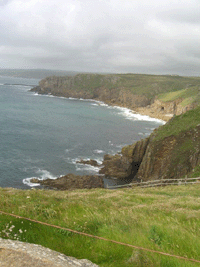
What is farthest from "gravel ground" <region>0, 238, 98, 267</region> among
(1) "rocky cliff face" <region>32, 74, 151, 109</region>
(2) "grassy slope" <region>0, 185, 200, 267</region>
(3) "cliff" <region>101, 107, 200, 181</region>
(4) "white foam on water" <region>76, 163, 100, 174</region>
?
(1) "rocky cliff face" <region>32, 74, 151, 109</region>

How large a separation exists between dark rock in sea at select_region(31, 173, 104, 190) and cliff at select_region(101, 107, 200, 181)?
5783 mm

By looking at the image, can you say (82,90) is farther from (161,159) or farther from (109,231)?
(109,231)

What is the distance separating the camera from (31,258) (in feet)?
17.9

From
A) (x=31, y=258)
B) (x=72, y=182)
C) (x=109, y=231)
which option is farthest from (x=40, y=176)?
(x=31, y=258)

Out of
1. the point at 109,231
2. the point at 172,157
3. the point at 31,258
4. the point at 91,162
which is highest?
the point at 31,258

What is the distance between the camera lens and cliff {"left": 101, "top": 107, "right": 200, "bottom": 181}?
31.6m

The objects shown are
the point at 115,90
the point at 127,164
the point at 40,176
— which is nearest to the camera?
the point at 40,176

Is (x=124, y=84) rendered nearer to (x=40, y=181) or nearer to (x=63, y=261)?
(x=40, y=181)

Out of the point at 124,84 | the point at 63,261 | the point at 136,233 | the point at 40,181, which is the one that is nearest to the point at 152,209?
the point at 136,233

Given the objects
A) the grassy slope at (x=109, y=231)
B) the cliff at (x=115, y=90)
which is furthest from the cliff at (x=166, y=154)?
the cliff at (x=115, y=90)

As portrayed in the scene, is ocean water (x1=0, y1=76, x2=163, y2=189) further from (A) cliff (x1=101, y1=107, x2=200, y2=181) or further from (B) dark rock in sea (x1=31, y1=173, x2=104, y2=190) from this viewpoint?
(A) cliff (x1=101, y1=107, x2=200, y2=181)

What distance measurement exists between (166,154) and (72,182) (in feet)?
59.7

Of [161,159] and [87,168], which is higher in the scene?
[161,159]

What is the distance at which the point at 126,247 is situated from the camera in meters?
6.48
